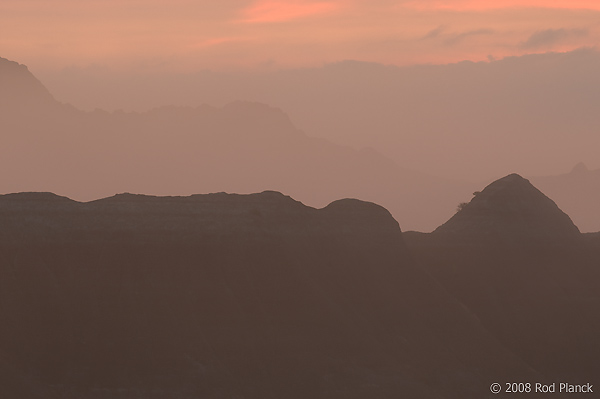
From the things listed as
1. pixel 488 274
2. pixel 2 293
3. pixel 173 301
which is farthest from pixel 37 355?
pixel 488 274

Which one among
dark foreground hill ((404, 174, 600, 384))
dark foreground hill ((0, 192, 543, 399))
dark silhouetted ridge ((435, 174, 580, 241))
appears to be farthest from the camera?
dark silhouetted ridge ((435, 174, 580, 241))

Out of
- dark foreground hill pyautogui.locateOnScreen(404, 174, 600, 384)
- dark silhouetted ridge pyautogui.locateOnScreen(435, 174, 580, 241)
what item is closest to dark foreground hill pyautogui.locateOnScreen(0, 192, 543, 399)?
dark foreground hill pyautogui.locateOnScreen(404, 174, 600, 384)

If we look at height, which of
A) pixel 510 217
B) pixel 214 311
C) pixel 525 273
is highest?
pixel 510 217

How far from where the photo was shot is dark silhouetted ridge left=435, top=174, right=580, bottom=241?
138 meters

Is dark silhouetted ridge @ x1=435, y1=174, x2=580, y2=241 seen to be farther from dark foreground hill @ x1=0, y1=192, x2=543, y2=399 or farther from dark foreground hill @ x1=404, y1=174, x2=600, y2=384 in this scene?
dark foreground hill @ x1=0, y1=192, x2=543, y2=399

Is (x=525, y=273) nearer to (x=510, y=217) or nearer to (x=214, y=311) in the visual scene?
(x=510, y=217)

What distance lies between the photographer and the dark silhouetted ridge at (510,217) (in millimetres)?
137975

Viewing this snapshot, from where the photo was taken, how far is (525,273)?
133625 millimetres

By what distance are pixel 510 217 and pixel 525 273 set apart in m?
9.95

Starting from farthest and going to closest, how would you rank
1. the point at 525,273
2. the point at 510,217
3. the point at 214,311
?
1. the point at 510,217
2. the point at 525,273
3. the point at 214,311

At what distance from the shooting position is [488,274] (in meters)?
131

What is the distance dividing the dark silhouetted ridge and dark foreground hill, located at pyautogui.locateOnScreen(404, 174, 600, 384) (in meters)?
0.13

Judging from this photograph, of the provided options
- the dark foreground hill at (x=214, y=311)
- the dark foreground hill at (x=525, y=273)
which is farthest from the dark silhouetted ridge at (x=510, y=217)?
the dark foreground hill at (x=214, y=311)

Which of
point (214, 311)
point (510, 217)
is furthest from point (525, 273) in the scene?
point (214, 311)
